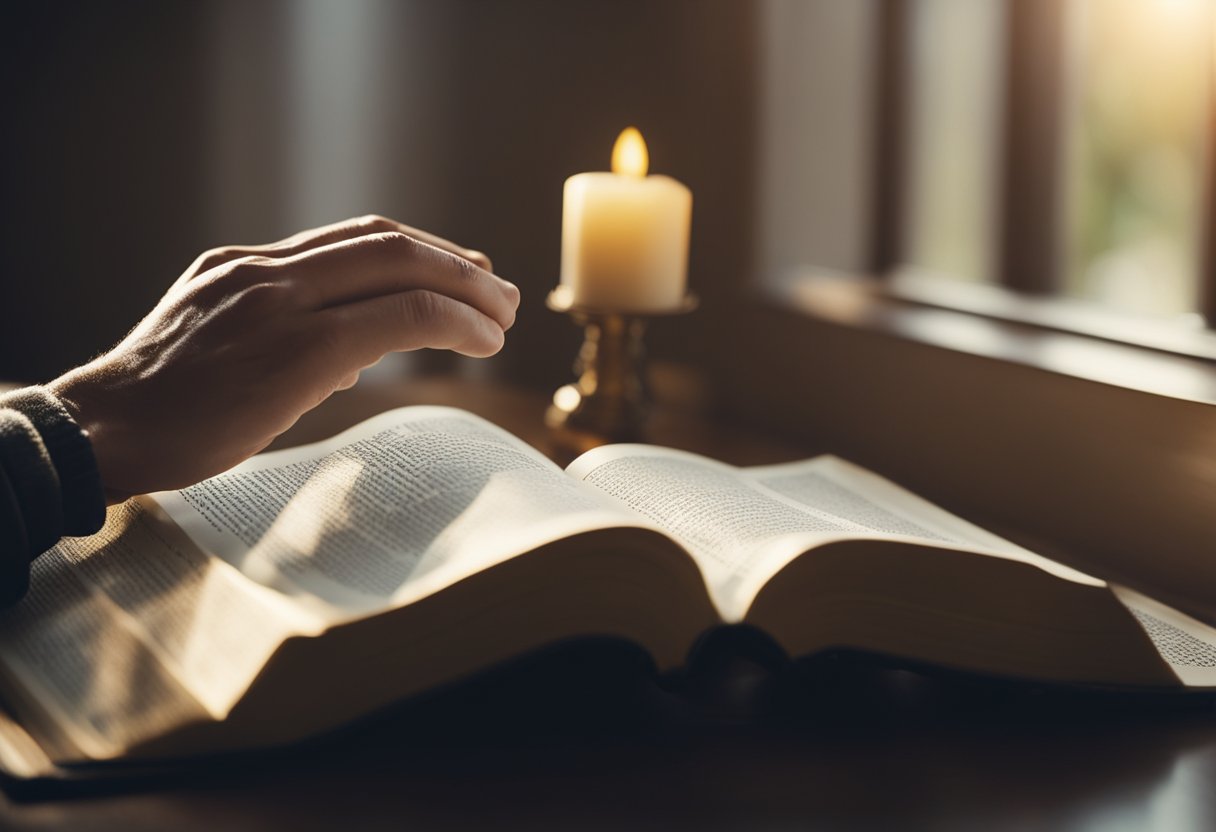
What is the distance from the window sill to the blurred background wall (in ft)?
1.23

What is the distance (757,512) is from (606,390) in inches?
17.2

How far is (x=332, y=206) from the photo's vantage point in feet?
5.86

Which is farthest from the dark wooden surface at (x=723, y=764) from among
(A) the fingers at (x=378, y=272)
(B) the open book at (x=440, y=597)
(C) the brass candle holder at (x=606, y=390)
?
(C) the brass candle holder at (x=606, y=390)

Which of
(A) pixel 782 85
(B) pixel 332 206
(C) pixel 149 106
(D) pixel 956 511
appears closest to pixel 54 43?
(C) pixel 149 106

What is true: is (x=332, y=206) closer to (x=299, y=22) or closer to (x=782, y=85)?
(x=299, y=22)

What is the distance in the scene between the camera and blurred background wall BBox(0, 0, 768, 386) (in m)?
1.66

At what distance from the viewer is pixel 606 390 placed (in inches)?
44.5

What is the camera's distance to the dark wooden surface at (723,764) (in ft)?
1.67

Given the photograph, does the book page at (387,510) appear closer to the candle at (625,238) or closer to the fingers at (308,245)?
the fingers at (308,245)

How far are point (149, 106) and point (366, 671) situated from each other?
1.43 meters

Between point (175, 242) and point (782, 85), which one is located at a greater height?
point (782, 85)

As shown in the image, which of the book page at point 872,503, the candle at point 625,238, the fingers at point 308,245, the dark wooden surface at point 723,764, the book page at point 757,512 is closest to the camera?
the dark wooden surface at point 723,764

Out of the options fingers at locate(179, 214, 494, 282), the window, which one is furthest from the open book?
the window

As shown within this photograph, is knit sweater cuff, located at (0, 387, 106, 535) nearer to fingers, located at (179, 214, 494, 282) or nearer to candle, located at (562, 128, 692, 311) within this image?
fingers, located at (179, 214, 494, 282)
